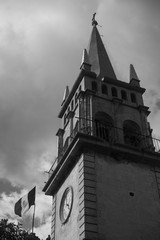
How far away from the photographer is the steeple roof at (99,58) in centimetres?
3331

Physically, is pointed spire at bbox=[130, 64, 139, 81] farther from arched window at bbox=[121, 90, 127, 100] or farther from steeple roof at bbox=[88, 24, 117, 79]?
arched window at bbox=[121, 90, 127, 100]

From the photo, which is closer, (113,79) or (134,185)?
(134,185)

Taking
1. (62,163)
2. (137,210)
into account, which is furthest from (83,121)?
(137,210)

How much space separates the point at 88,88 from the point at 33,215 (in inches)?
409

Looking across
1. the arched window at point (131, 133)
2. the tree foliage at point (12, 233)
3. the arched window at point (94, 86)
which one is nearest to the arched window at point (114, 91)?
the arched window at point (94, 86)

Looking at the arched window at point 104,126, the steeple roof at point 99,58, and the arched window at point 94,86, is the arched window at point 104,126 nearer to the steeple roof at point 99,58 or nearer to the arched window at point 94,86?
the arched window at point 94,86

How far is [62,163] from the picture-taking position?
85.1ft

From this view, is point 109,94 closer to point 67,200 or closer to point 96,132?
point 96,132

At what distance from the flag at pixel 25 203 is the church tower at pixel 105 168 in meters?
1.39

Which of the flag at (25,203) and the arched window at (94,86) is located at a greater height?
the arched window at (94,86)

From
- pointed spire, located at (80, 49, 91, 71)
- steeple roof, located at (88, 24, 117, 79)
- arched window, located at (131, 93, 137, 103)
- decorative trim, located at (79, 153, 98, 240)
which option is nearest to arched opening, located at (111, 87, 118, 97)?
arched window, located at (131, 93, 137, 103)

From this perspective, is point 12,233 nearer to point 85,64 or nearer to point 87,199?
point 87,199

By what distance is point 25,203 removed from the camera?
28.7 meters

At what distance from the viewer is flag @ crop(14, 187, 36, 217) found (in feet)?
92.9
